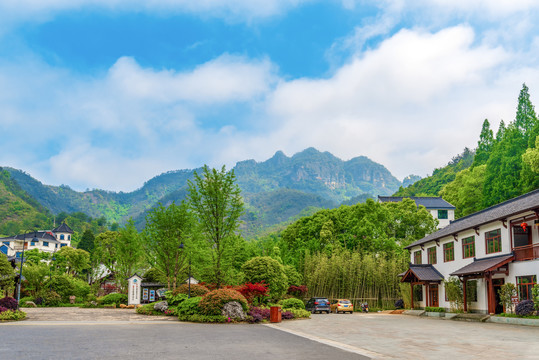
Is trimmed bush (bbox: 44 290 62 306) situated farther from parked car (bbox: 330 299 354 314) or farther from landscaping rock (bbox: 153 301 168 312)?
parked car (bbox: 330 299 354 314)

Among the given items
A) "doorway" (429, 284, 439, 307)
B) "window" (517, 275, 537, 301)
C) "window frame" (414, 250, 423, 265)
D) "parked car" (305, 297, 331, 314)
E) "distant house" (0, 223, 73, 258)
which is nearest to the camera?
"window" (517, 275, 537, 301)

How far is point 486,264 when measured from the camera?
25.7 meters

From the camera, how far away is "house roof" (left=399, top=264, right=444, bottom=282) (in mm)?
32906

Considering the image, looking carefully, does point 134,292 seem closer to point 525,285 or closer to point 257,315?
point 257,315

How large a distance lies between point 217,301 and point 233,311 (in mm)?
921

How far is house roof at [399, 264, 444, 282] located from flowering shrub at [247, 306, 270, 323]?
13654mm

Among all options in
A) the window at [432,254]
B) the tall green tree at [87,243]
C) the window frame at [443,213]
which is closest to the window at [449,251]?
the window at [432,254]

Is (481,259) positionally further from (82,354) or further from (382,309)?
(82,354)

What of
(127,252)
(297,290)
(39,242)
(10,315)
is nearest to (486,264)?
(297,290)

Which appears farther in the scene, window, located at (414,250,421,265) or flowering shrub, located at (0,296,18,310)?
window, located at (414,250,421,265)

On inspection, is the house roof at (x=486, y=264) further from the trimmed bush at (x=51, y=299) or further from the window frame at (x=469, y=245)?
the trimmed bush at (x=51, y=299)

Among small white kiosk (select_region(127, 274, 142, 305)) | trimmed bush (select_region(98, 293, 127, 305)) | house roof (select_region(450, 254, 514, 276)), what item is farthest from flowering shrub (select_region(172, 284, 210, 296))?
house roof (select_region(450, 254, 514, 276))

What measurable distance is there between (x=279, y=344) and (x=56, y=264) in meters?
53.5

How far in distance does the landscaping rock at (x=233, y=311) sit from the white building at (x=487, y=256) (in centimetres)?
1303
